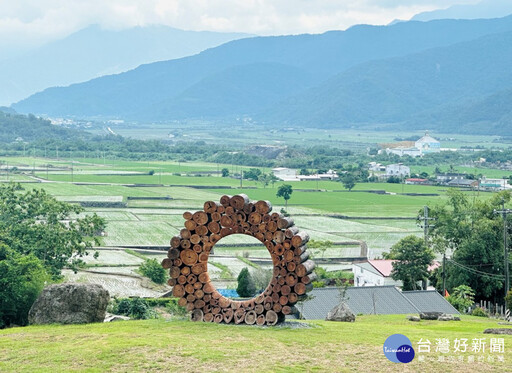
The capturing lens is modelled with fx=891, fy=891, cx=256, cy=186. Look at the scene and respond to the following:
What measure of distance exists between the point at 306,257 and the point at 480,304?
1741cm

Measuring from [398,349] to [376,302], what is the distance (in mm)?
13803

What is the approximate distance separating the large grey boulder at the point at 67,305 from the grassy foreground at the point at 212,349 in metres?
0.38

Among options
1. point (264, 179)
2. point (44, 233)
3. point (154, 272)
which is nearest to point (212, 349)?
point (44, 233)

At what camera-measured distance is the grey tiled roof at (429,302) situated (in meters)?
28.2

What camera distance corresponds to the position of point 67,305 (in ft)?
58.8

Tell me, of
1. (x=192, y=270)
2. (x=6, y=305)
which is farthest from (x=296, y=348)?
(x=6, y=305)

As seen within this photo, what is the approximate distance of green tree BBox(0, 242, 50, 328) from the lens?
21484mm

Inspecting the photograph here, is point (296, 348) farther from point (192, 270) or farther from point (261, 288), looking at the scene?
point (261, 288)

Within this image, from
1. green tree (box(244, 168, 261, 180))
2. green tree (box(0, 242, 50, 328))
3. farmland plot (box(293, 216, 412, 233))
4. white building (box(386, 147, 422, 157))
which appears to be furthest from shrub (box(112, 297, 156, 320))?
white building (box(386, 147, 422, 157))

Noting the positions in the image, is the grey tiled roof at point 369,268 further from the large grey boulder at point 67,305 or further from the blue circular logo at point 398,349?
the blue circular logo at point 398,349

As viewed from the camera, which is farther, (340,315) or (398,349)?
(340,315)

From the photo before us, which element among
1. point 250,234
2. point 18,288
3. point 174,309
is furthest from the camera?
point 174,309

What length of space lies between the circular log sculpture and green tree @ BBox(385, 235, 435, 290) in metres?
17.5

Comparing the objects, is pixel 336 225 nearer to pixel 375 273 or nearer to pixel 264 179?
pixel 375 273
